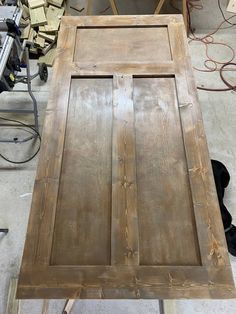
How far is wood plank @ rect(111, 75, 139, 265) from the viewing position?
934 millimetres

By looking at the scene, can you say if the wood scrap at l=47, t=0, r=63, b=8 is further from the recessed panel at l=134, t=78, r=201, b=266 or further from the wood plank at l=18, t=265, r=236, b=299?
the wood plank at l=18, t=265, r=236, b=299

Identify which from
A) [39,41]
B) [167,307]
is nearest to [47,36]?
[39,41]

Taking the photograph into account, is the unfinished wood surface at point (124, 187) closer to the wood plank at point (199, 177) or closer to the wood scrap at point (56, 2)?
the wood plank at point (199, 177)

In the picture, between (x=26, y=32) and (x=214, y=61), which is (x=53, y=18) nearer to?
(x=26, y=32)

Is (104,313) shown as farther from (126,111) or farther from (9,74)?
(9,74)

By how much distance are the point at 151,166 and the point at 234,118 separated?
4.71 ft

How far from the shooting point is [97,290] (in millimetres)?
866

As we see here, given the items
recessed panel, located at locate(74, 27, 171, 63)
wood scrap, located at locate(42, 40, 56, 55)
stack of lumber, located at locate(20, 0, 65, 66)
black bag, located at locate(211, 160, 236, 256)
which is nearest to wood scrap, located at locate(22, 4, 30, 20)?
stack of lumber, located at locate(20, 0, 65, 66)

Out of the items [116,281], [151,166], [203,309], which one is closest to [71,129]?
[151,166]

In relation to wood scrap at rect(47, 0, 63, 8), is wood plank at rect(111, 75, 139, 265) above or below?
above

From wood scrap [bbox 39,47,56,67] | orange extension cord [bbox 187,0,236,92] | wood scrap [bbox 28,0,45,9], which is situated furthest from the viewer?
wood scrap [bbox 28,0,45,9]

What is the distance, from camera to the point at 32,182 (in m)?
1.96

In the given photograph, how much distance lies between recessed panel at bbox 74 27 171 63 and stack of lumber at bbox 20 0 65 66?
1153 millimetres

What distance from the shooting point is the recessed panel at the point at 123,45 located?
1.51 metres
